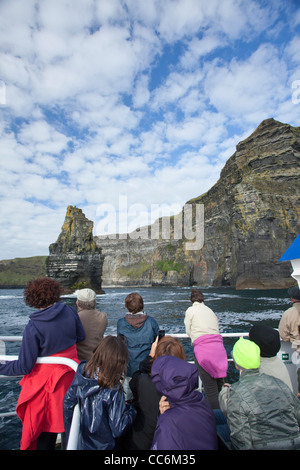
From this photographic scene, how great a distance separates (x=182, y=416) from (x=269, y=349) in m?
1.34

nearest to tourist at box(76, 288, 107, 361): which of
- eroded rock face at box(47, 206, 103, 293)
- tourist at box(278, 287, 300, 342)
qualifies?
tourist at box(278, 287, 300, 342)

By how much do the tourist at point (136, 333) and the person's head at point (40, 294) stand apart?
114cm

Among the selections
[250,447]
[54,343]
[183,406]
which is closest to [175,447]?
[183,406]

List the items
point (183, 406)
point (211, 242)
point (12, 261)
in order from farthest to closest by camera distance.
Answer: point (12, 261), point (211, 242), point (183, 406)

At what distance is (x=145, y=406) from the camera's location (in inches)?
89.5

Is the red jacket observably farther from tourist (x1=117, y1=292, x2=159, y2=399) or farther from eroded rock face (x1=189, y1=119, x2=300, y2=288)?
eroded rock face (x1=189, y1=119, x2=300, y2=288)

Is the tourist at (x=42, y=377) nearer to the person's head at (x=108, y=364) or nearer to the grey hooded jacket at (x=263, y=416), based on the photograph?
the person's head at (x=108, y=364)

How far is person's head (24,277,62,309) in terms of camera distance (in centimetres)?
269

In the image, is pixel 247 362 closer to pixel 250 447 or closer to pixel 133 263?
pixel 250 447

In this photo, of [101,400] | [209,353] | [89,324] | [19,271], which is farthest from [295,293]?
[19,271]

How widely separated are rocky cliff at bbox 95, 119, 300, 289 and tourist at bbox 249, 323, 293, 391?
5880 cm

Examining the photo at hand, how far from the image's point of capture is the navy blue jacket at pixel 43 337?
95.7 inches

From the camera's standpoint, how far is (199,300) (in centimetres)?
439
